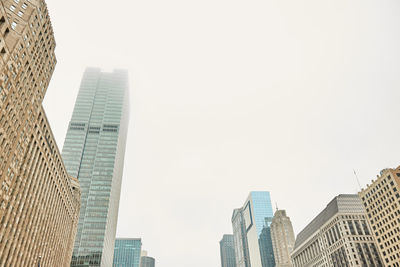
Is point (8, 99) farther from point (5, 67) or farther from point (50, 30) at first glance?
point (50, 30)

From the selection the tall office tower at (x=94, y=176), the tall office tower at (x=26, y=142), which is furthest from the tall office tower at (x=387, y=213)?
the tall office tower at (x=94, y=176)

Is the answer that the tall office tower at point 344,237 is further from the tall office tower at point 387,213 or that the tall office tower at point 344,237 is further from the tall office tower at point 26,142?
the tall office tower at point 26,142

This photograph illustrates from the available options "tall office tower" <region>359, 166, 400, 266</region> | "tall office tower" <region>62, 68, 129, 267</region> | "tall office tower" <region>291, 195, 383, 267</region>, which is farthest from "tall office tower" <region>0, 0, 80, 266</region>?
"tall office tower" <region>291, 195, 383, 267</region>

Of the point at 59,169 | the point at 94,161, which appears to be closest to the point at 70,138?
the point at 94,161

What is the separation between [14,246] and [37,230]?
14.0m

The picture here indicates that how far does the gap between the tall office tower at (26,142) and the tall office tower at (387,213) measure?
129 metres

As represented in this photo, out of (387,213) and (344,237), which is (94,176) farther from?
(387,213)

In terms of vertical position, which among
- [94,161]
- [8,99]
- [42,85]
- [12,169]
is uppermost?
[94,161]

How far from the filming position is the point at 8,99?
60281 mm

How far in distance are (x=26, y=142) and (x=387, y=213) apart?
13620cm

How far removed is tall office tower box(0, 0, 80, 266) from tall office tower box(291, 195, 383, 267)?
5275 inches

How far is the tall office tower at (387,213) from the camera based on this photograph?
391ft

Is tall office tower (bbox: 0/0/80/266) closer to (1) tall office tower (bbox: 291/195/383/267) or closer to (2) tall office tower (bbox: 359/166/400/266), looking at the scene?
(2) tall office tower (bbox: 359/166/400/266)

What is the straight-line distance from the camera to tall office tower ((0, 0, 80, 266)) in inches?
2394
